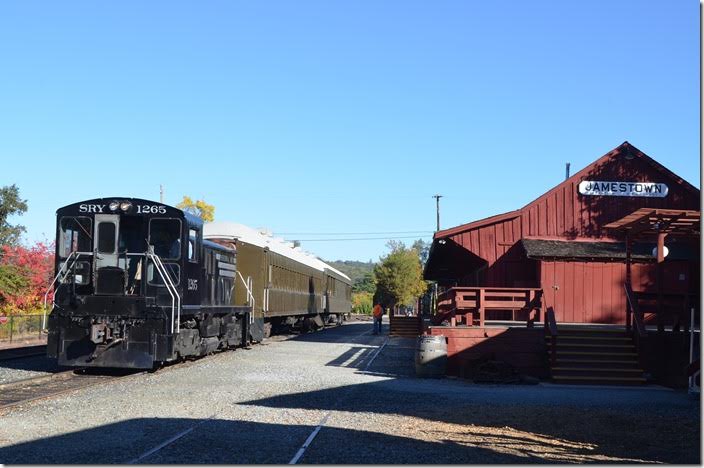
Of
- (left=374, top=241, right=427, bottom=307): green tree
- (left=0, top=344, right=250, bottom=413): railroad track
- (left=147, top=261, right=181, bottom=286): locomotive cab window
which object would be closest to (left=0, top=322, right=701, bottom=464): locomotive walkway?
(left=0, top=344, right=250, bottom=413): railroad track

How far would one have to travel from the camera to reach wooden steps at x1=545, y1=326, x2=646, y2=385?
1589 cm

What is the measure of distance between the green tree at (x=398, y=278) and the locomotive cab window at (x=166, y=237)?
51.6 m

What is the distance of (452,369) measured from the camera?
16.9 meters

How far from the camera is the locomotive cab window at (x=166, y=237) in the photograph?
629 inches

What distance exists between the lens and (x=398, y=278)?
68750 mm

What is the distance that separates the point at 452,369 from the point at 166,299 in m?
6.25

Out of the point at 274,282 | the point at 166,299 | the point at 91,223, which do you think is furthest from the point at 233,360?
the point at 274,282

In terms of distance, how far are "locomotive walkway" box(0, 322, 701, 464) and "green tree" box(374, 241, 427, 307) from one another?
2074 inches

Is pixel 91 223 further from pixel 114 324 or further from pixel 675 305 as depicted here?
pixel 675 305

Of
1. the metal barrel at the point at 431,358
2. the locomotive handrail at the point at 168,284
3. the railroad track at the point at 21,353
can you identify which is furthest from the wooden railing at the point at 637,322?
the railroad track at the point at 21,353

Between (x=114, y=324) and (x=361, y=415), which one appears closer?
(x=361, y=415)

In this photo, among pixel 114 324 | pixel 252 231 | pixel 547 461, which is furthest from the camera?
pixel 252 231

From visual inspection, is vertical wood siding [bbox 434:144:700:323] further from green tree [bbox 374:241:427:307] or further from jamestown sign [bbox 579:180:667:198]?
green tree [bbox 374:241:427:307]

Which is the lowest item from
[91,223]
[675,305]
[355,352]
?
[355,352]
